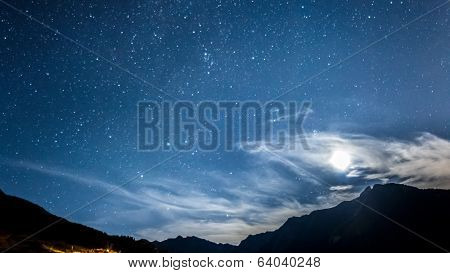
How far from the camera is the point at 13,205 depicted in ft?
104

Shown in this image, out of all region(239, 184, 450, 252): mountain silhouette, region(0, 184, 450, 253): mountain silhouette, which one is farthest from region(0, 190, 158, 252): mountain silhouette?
region(239, 184, 450, 252): mountain silhouette

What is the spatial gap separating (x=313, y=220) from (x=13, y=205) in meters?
140

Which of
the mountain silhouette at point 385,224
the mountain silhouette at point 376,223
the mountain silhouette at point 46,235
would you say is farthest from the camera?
the mountain silhouette at point 385,224

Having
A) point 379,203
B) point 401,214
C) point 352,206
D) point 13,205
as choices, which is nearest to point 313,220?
point 352,206

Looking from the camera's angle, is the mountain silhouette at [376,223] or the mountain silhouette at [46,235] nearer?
the mountain silhouette at [46,235]

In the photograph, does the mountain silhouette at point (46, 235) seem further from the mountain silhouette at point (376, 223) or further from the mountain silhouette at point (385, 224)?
the mountain silhouette at point (385, 224)

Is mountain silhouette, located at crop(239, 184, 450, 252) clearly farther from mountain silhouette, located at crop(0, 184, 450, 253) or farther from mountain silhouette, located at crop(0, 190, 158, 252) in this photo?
mountain silhouette, located at crop(0, 190, 158, 252)

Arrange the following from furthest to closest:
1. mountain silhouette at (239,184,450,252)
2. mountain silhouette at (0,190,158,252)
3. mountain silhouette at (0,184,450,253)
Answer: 1. mountain silhouette at (239,184,450,252)
2. mountain silhouette at (0,184,450,253)
3. mountain silhouette at (0,190,158,252)

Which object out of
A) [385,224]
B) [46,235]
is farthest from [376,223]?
[46,235]

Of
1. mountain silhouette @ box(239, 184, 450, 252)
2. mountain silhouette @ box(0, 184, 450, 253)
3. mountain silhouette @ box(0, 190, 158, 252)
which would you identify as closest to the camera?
mountain silhouette @ box(0, 190, 158, 252)

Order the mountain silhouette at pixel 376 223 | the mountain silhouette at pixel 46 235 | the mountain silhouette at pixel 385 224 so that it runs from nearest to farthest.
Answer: the mountain silhouette at pixel 46 235 → the mountain silhouette at pixel 376 223 → the mountain silhouette at pixel 385 224

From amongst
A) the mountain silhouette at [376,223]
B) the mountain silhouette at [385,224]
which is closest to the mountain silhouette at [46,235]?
the mountain silhouette at [376,223]

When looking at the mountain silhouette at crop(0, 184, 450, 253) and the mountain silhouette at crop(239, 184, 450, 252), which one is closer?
the mountain silhouette at crop(0, 184, 450, 253)
